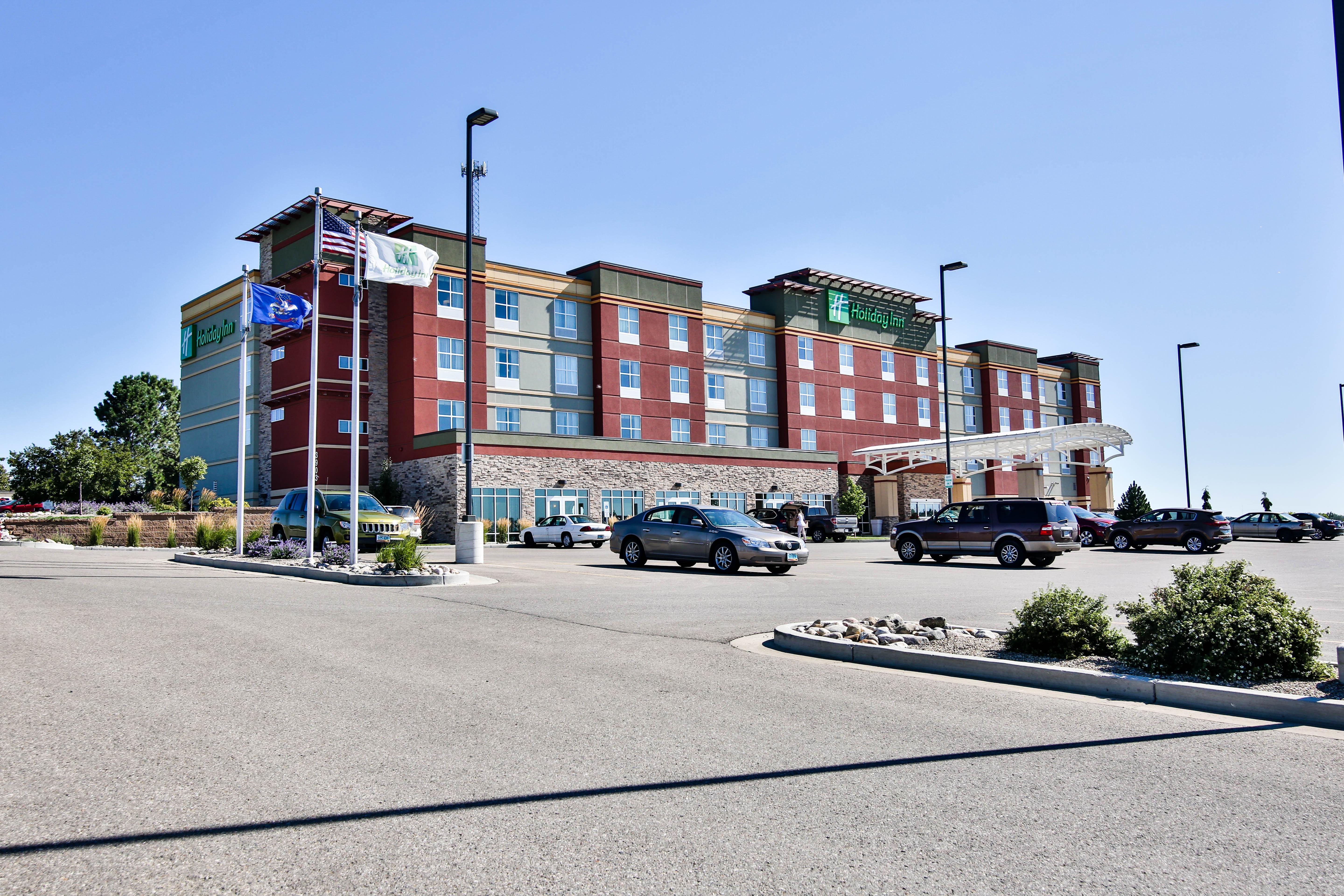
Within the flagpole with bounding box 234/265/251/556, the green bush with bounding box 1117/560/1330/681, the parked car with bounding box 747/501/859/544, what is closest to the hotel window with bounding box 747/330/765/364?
the parked car with bounding box 747/501/859/544

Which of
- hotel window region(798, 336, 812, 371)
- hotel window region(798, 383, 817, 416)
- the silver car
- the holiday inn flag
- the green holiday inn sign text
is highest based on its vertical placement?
the green holiday inn sign text

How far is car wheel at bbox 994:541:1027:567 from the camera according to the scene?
24625 millimetres

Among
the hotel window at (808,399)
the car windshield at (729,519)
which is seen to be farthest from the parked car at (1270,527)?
the car windshield at (729,519)

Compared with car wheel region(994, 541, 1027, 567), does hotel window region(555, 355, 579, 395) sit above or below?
above

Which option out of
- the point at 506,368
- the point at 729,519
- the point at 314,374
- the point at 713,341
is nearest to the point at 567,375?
the point at 506,368

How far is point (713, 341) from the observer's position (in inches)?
2419

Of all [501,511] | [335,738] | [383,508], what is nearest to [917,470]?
[501,511]

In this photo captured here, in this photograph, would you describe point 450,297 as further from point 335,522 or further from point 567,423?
point 335,522

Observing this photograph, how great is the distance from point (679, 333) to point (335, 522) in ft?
118

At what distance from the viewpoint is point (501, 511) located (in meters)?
45.2

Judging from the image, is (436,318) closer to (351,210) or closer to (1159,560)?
(351,210)

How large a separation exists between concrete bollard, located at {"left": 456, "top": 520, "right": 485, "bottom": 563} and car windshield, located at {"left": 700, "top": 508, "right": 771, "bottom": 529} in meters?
5.08

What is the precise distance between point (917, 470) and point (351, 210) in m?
40.2

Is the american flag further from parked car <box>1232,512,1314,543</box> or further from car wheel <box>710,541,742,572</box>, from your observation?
parked car <box>1232,512,1314,543</box>
